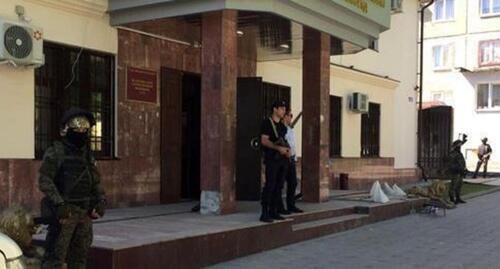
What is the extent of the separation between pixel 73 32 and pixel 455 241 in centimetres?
678

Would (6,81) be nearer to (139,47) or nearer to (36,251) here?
(139,47)

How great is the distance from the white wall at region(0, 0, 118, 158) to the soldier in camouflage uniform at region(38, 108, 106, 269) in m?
3.56

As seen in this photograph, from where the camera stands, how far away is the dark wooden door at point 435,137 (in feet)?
78.7

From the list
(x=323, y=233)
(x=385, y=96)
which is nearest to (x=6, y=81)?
(x=323, y=233)

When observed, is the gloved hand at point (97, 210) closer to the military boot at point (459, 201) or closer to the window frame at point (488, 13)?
the military boot at point (459, 201)

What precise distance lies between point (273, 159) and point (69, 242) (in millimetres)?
3877

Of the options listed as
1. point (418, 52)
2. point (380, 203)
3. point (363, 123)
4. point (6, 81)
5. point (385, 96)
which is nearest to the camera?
point (6, 81)

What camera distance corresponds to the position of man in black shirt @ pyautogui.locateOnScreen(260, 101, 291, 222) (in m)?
8.66

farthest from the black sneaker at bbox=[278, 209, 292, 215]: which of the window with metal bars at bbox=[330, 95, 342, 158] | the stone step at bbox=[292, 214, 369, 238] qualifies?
the window with metal bars at bbox=[330, 95, 342, 158]

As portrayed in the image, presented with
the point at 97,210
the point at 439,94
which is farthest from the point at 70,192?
the point at 439,94

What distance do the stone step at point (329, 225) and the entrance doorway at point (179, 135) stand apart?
2707mm

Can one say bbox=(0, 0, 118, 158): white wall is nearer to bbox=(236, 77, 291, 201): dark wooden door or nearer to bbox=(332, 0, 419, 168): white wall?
bbox=(236, 77, 291, 201): dark wooden door

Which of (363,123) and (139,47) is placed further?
(363,123)

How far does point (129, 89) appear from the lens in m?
10.3
